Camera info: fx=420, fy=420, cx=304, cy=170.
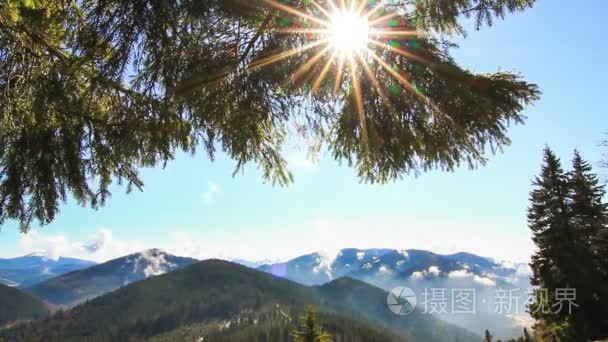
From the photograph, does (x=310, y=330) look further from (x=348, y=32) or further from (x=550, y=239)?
(x=348, y=32)

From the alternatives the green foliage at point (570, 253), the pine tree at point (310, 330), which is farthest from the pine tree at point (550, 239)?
the pine tree at point (310, 330)

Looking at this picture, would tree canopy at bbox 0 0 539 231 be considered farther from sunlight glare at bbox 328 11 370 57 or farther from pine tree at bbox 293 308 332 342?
pine tree at bbox 293 308 332 342

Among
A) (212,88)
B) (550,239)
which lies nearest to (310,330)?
(550,239)

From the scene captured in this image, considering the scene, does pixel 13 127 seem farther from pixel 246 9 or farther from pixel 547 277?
pixel 547 277

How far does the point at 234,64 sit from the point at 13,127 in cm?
276

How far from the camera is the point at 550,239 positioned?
28.7 metres

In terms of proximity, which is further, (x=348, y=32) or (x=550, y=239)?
(x=550, y=239)

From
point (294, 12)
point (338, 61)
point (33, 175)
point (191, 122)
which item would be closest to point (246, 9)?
point (294, 12)

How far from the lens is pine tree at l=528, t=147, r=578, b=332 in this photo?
2738 cm

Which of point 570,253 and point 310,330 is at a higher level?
point 570,253

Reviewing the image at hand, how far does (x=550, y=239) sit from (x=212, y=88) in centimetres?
3007

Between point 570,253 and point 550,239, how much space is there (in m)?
1.47

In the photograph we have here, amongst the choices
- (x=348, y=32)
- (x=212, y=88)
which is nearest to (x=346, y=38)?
(x=348, y=32)

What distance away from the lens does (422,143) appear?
497cm
